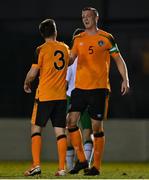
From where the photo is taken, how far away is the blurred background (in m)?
16.5

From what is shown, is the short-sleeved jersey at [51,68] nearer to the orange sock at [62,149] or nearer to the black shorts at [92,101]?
the black shorts at [92,101]

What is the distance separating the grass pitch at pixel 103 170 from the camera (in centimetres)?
1153

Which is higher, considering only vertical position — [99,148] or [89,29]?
[89,29]

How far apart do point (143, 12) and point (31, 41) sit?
1.85 m

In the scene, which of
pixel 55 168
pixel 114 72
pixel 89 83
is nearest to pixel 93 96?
pixel 89 83

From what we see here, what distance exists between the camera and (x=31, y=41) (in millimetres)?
16562

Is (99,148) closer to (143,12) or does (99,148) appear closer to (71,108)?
(71,108)

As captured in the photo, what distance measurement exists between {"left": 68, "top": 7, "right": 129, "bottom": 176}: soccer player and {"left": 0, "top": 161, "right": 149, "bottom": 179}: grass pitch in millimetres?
367

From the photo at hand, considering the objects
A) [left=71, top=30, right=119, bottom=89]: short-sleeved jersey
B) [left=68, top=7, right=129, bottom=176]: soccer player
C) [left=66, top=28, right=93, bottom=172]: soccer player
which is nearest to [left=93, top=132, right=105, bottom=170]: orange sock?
[left=68, top=7, right=129, bottom=176]: soccer player

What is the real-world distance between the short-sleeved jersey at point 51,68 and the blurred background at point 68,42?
15.8 feet

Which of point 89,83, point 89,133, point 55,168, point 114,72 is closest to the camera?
point 89,83

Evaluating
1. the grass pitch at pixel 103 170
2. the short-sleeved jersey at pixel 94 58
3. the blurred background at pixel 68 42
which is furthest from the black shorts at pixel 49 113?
the blurred background at pixel 68 42

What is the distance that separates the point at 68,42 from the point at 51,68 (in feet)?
16.0

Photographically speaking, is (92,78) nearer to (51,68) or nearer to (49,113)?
(51,68)
